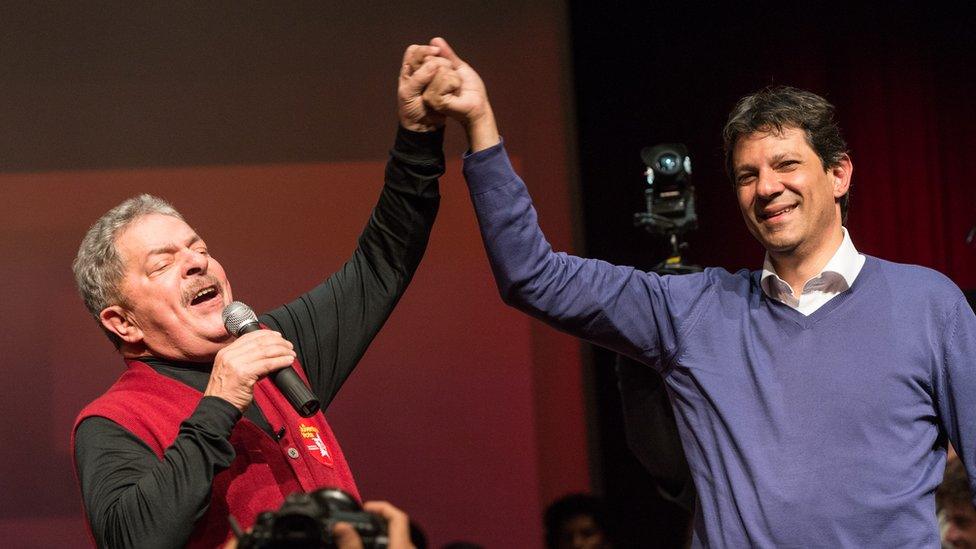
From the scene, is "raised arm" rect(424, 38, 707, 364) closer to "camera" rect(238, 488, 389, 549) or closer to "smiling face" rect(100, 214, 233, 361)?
"smiling face" rect(100, 214, 233, 361)

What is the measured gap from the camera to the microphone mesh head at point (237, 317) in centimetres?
196

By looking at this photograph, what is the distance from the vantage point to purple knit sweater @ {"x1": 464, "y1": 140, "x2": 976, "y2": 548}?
1801 millimetres

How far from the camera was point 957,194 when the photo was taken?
447 cm

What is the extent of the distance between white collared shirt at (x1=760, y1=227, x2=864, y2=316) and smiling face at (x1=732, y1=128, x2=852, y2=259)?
29 mm

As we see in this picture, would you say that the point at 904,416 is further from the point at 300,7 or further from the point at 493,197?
the point at 300,7

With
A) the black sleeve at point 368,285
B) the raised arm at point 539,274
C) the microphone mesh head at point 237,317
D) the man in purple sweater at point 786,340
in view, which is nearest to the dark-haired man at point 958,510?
the man in purple sweater at point 786,340

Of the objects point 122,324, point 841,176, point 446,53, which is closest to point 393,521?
point 446,53

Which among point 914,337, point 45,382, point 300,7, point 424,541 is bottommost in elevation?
point 424,541

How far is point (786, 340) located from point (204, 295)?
3.40 ft

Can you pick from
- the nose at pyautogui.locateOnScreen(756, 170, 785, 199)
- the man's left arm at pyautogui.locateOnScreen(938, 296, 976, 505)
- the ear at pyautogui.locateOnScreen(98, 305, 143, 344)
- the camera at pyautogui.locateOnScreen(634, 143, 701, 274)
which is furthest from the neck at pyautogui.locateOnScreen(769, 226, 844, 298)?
the ear at pyautogui.locateOnScreen(98, 305, 143, 344)

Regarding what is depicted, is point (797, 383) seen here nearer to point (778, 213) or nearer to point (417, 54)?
point (778, 213)

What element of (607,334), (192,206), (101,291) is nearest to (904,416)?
(607,334)

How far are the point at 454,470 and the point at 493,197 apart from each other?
238 cm

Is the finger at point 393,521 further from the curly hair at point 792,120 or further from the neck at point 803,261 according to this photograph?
the curly hair at point 792,120
